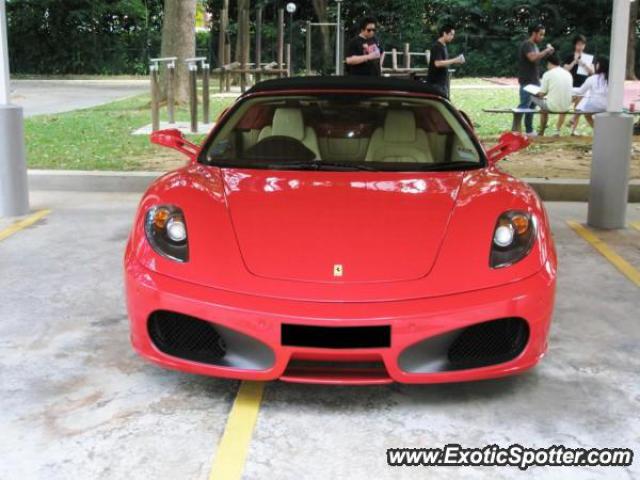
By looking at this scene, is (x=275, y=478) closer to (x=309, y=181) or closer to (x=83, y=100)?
(x=309, y=181)

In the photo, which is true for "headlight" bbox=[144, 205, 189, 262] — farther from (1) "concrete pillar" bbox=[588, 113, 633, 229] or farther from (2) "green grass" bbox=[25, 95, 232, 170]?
(2) "green grass" bbox=[25, 95, 232, 170]

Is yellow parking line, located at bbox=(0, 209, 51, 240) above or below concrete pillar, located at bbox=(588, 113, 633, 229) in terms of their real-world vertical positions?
below

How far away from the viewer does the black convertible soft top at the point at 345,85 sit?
468 cm

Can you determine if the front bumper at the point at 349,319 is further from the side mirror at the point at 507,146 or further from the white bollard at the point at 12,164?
the white bollard at the point at 12,164

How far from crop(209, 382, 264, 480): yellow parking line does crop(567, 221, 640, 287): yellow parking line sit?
9.53ft

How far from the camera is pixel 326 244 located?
3318 millimetres

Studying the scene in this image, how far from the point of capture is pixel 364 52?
990cm

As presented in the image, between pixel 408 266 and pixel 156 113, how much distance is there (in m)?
9.51

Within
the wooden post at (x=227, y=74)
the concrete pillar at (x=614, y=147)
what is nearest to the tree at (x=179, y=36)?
the wooden post at (x=227, y=74)

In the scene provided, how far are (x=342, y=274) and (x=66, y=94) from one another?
21361mm

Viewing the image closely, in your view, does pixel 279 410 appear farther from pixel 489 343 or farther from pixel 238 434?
pixel 489 343

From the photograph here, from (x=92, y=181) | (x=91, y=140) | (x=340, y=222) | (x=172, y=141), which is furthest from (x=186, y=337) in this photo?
(x=91, y=140)

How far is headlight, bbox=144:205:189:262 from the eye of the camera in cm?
337

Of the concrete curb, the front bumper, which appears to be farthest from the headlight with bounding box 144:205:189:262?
the concrete curb
